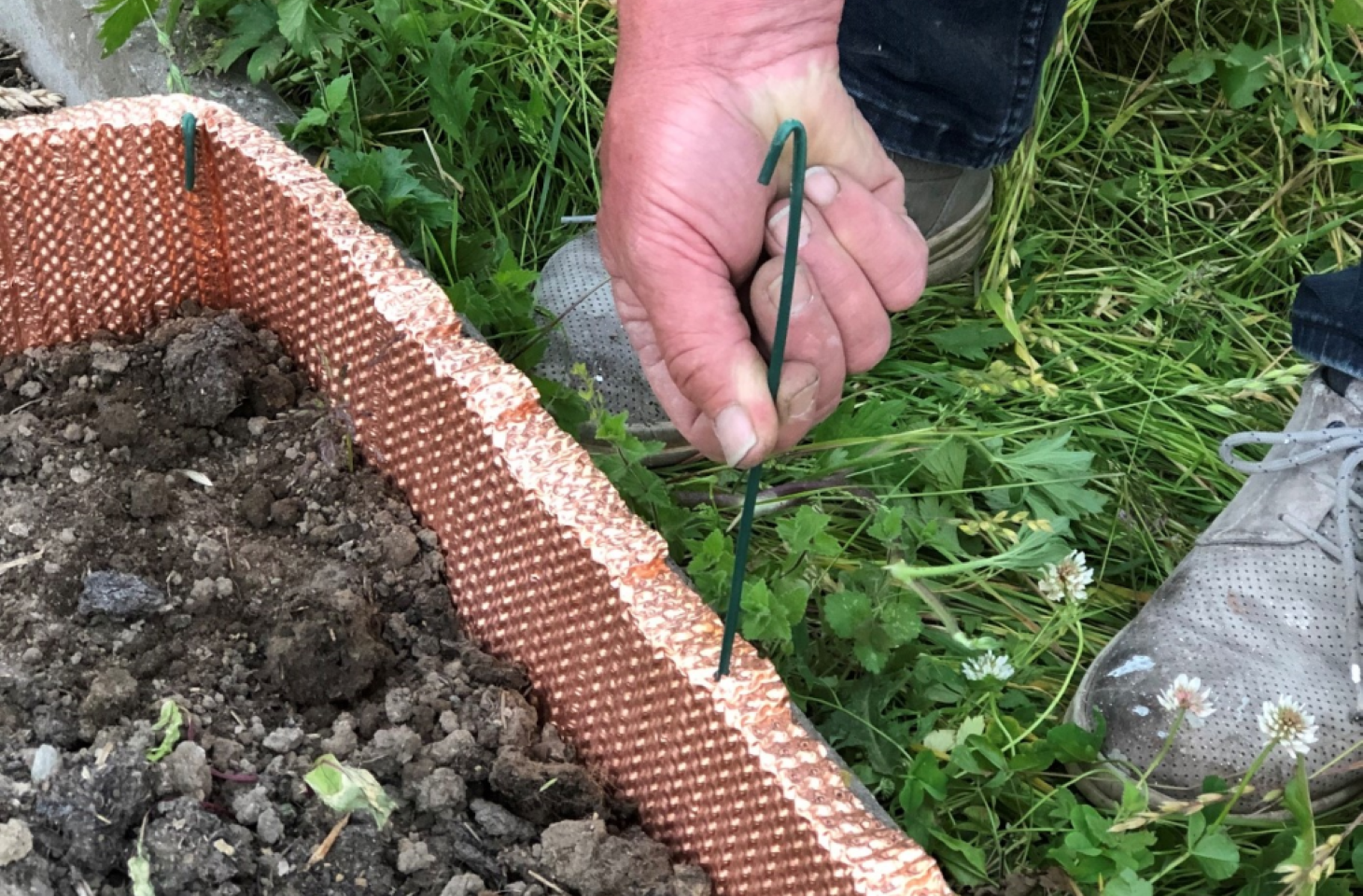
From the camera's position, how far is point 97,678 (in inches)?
45.8

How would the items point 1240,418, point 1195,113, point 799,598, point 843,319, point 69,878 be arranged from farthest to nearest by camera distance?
point 1195,113 < point 1240,418 < point 799,598 < point 843,319 < point 69,878

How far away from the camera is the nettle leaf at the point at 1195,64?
2420 millimetres

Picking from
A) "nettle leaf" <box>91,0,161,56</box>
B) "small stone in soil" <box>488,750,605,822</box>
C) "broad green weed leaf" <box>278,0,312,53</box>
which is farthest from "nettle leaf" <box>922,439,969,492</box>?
"nettle leaf" <box>91,0,161,56</box>

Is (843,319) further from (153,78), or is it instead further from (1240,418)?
(153,78)

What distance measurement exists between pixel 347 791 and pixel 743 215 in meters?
0.58

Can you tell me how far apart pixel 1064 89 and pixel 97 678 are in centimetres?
210

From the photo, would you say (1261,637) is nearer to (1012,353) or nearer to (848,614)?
(848,614)

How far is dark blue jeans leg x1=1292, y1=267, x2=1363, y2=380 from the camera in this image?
1692 millimetres

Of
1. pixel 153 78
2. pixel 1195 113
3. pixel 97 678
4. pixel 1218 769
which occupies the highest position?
pixel 153 78

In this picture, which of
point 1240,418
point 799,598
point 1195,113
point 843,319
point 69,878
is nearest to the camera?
point 69,878

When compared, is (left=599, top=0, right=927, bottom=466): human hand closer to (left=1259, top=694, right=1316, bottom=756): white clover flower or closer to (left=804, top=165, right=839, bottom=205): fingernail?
(left=804, top=165, right=839, bottom=205): fingernail

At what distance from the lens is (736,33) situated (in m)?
1.09

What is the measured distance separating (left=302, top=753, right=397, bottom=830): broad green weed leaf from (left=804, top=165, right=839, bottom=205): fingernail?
2.04ft

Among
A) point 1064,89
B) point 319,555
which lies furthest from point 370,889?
point 1064,89
